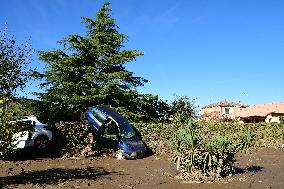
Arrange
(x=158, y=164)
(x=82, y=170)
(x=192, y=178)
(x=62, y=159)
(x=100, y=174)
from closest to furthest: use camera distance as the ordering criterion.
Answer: (x=192, y=178)
(x=100, y=174)
(x=82, y=170)
(x=158, y=164)
(x=62, y=159)

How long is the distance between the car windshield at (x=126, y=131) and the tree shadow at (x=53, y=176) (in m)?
5.08

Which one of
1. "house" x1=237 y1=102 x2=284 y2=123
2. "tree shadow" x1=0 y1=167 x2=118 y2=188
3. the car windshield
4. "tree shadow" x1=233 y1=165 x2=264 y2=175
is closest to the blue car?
the car windshield

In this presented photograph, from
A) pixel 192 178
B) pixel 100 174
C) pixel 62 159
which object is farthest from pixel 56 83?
pixel 192 178

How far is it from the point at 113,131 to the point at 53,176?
8496 millimetres

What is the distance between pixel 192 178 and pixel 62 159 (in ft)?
29.0

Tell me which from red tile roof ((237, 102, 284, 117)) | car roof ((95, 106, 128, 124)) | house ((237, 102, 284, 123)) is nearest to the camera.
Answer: car roof ((95, 106, 128, 124))

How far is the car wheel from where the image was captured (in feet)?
62.7

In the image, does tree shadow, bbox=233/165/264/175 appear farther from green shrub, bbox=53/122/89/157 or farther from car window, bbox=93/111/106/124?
green shrub, bbox=53/122/89/157

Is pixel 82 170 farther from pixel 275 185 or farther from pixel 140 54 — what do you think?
pixel 140 54

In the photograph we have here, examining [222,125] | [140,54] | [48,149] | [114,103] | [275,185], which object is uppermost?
[140,54]

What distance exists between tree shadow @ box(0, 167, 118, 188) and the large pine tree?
14342 millimetres

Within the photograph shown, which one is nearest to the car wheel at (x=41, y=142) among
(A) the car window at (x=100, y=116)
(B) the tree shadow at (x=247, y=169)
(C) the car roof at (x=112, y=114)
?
(A) the car window at (x=100, y=116)

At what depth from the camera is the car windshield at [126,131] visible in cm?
2041

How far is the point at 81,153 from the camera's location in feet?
65.9
